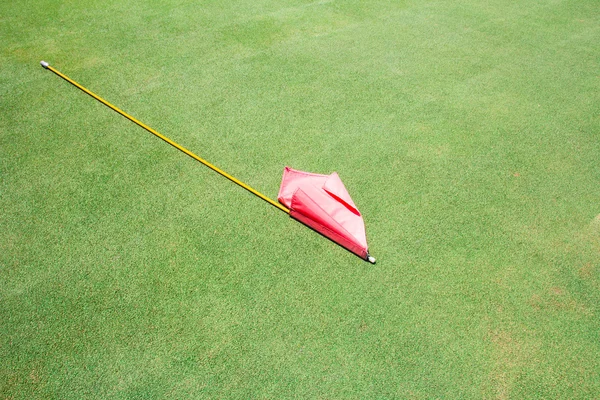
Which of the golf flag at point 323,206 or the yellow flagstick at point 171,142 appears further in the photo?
the yellow flagstick at point 171,142

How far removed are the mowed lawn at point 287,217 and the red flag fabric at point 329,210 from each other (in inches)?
4.2

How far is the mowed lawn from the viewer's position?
240cm

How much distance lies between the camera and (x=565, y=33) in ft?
18.6

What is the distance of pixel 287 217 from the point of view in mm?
3146

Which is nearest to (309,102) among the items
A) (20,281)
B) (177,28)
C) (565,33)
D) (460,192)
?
(460,192)

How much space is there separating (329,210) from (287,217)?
0.35 meters

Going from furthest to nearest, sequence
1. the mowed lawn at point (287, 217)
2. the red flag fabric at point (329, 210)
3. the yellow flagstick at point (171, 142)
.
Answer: the yellow flagstick at point (171, 142) → the red flag fabric at point (329, 210) → the mowed lawn at point (287, 217)

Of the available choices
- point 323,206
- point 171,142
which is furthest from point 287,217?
point 171,142

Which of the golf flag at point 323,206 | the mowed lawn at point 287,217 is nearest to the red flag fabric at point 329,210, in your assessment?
the golf flag at point 323,206

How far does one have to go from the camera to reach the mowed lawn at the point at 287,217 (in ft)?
7.86

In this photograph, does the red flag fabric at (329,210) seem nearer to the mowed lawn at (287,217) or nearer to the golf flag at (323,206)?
the golf flag at (323,206)

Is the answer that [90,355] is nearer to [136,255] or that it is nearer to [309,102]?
[136,255]

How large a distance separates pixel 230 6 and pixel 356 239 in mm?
4333

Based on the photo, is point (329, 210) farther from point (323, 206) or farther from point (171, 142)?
point (171, 142)
